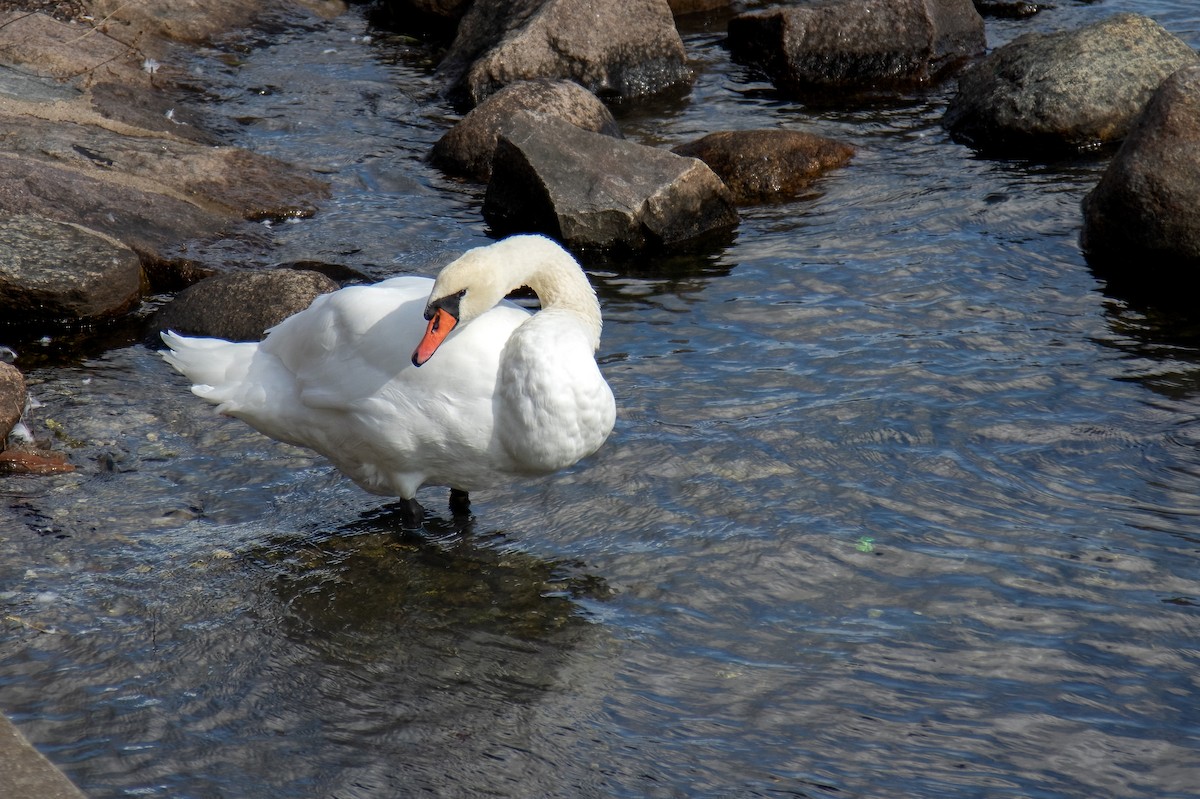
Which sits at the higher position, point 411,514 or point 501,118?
point 501,118

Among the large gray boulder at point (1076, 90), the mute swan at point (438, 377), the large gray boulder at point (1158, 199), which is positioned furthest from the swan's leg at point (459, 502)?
the large gray boulder at point (1076, 90)

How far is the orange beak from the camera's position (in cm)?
514

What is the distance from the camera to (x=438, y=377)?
5.39m

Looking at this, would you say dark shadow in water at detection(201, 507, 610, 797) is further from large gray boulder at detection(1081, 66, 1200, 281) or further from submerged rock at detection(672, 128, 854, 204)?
submerged rock at detection(672, 128, 854, 204)

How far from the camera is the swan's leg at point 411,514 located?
20.2 ft

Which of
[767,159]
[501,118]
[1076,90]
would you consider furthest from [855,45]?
[501,118]

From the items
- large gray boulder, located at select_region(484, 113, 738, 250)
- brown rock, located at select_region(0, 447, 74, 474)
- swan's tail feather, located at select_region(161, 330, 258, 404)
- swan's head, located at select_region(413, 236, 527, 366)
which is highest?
swan's head, located at select_region(413, 236, 527, 366)

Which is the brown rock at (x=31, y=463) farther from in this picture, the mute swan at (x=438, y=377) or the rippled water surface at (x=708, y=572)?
the mute swan at (x=438, y=377)

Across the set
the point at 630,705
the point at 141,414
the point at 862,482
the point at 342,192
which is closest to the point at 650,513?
the point at 862,482

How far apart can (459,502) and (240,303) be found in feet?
8.01

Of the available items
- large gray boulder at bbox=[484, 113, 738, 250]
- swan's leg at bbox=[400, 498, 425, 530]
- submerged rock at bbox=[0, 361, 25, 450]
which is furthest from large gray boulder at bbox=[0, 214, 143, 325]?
swan's leg at bbox=[400, 498, 425, 530]

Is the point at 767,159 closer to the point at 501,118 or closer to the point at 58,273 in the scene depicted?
the point at 501,118

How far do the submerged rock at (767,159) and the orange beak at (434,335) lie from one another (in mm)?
5449

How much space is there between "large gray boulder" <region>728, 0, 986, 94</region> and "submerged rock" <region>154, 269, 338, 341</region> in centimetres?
650
